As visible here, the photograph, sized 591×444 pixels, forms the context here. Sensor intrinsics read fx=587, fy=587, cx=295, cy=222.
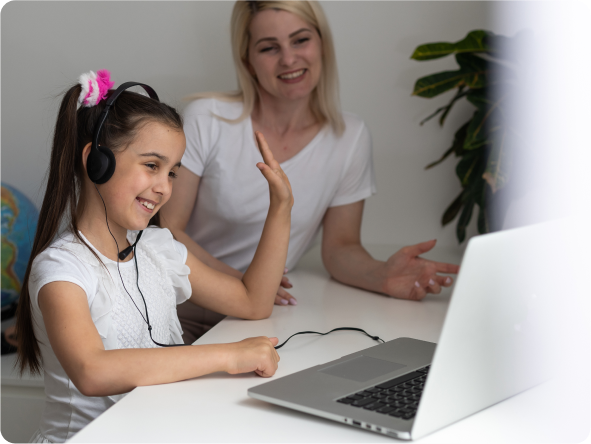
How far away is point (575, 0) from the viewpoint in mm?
1620

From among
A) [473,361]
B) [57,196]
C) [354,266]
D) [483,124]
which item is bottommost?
[354,266]

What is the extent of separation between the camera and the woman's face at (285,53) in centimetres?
149

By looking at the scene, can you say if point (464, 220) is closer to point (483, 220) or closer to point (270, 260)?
point (483, 220)

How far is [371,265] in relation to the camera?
138 centimetres

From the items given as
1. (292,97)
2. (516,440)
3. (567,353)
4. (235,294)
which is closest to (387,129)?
(292,97)

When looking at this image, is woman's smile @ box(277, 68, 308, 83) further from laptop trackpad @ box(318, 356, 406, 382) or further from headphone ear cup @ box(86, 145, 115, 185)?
laptop trackpad @ box(318, 356, 406, 382)

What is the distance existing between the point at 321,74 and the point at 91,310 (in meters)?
0.96

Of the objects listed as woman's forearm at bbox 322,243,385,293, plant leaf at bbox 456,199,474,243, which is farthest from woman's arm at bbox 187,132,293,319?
plant leaf at bbox 456,199,474,243

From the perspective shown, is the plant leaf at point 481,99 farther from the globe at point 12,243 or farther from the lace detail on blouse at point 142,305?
the globe at point 12,243

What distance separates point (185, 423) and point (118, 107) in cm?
57

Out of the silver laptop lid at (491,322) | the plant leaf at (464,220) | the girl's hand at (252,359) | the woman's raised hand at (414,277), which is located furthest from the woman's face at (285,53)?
the silver laptop lid at (491,322)

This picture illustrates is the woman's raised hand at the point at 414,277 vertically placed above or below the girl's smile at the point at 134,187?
below

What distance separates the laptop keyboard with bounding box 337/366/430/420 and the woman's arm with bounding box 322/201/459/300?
55 cm

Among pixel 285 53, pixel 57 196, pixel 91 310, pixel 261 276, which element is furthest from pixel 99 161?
pixel 285 53
